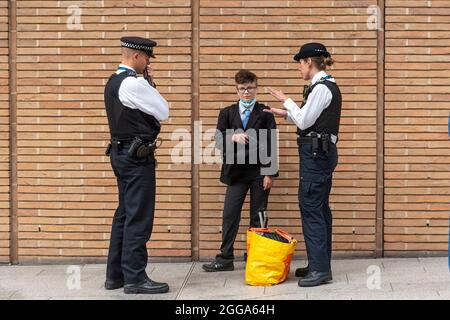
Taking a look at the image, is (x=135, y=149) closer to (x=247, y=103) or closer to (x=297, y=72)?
(x=247, y=103)

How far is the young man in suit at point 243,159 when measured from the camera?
6895 millimetres

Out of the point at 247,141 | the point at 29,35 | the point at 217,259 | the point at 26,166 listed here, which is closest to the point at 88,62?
the point at 29,35

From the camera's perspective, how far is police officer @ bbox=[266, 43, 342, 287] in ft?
20.5

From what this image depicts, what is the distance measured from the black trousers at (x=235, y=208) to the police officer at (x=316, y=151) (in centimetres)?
58

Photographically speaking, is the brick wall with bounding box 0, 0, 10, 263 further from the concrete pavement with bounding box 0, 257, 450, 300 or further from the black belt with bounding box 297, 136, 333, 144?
the black belt with bounding box 297, 136, 333, 144

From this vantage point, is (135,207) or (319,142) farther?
(319,142)

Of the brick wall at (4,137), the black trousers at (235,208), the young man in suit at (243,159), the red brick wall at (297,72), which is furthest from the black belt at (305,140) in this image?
the brick wall at (4,137)

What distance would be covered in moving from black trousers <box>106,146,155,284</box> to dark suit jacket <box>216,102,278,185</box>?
2.99 ft

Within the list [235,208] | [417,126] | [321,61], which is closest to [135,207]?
[235,208]

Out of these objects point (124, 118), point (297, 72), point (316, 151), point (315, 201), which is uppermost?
point (297, 72)

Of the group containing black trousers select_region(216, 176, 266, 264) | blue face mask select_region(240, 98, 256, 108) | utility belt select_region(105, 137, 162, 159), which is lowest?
black trousers select_region(216, 176, 266, 264)

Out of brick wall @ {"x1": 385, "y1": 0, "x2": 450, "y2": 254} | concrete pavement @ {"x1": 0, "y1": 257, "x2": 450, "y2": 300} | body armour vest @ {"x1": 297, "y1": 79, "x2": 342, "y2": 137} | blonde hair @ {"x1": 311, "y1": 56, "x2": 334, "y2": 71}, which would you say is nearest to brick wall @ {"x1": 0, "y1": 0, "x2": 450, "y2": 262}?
brick wall @ {"x1": 385, "y1": 0, "x2": 450, "y2": 254}

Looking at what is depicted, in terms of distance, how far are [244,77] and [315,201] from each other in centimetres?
128

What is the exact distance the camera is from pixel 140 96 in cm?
Result: 599
